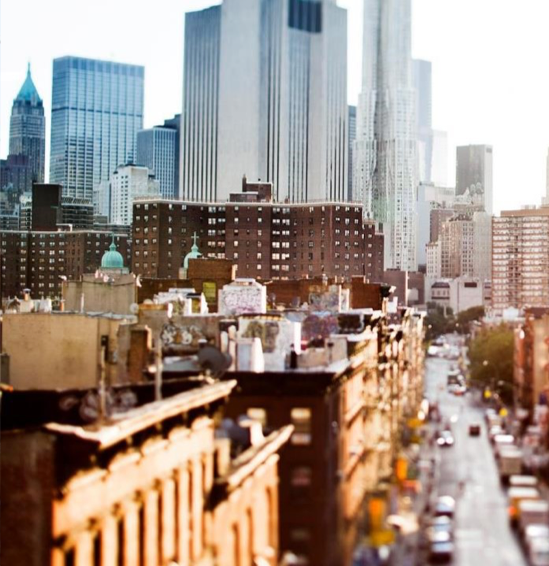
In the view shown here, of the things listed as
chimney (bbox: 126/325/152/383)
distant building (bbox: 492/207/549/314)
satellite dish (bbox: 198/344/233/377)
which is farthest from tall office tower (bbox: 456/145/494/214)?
chimney (bbox: 126/325/152/383)

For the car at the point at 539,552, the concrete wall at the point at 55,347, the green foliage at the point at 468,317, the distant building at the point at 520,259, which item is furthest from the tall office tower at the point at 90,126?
the car at the point at 539,552

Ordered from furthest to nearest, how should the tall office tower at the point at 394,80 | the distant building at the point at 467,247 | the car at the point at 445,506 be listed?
the tall office tower at the point at 394,80 → the distant building at the point at 467,247 → the car at the point at 445,506

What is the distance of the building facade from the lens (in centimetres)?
6366

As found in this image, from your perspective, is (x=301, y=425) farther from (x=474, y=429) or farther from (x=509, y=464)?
(x=509, y=464)

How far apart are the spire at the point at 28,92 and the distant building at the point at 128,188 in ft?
203

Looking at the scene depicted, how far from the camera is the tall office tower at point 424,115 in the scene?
371 inches

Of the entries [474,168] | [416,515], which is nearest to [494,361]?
[416,515]

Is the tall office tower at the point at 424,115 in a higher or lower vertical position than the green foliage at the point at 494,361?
higher

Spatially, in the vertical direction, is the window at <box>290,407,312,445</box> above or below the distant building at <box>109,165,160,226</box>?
below

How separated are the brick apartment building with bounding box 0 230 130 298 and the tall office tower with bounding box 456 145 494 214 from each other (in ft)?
152

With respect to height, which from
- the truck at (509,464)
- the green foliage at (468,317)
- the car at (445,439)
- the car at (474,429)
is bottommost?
the truck at (509,464)

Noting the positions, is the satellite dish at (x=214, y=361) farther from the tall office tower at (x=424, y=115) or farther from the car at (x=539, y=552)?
the car at (x=539, y=552)

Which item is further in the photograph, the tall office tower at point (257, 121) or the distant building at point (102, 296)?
the tall office tower at point (257, 121)

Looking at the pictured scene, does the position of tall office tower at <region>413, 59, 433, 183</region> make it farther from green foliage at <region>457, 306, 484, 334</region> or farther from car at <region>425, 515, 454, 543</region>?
car at <region>425, 515, 454, 543</region>
